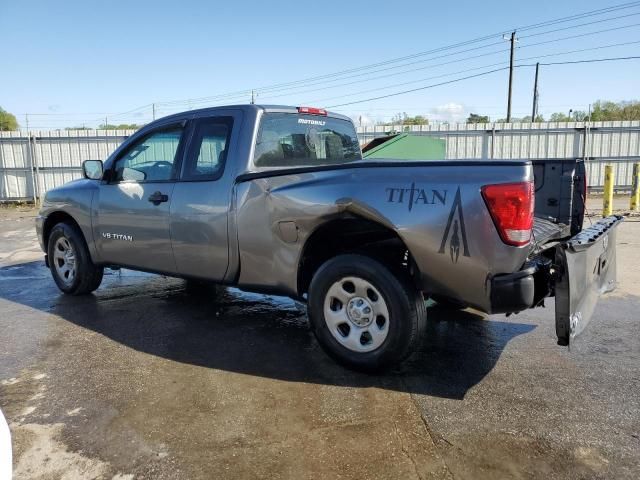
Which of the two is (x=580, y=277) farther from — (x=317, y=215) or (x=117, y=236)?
(x=117, y=236)

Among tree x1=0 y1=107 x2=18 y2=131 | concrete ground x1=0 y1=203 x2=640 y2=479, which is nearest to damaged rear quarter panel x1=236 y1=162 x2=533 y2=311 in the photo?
concrete ground x1=0 y1=203 x2=640 y2=479

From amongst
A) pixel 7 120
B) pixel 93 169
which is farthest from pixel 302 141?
pixel 7 120

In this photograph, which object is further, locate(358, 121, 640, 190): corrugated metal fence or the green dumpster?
locate(358, 121, 640, 190): corrugated metal fence

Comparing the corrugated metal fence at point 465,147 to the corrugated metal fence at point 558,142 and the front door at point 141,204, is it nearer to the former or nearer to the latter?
the corrugated metal fence at point 558,142

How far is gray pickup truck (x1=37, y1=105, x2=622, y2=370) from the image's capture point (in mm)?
3152

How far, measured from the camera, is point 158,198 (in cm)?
485

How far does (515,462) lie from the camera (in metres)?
2.67

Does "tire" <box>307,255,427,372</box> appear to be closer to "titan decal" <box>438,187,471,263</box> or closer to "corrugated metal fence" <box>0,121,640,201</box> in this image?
"titan decal" <box>438,187,471,263</box>

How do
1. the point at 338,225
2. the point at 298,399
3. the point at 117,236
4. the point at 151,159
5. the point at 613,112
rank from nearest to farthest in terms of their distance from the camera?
the point at 298,399 < the point at 338,225 < the point at 151,159 < the point at 117,236 < the point at 613,112

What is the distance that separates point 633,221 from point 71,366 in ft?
38.9

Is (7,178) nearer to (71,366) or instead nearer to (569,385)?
(71,366)

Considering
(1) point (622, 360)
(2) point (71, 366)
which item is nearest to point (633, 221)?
(1) point (622, 360)

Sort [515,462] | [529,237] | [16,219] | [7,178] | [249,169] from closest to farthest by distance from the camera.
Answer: [515,462], [529,237], [249,169], [16,219], [7,178]

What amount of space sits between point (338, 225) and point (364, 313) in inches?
26.1
